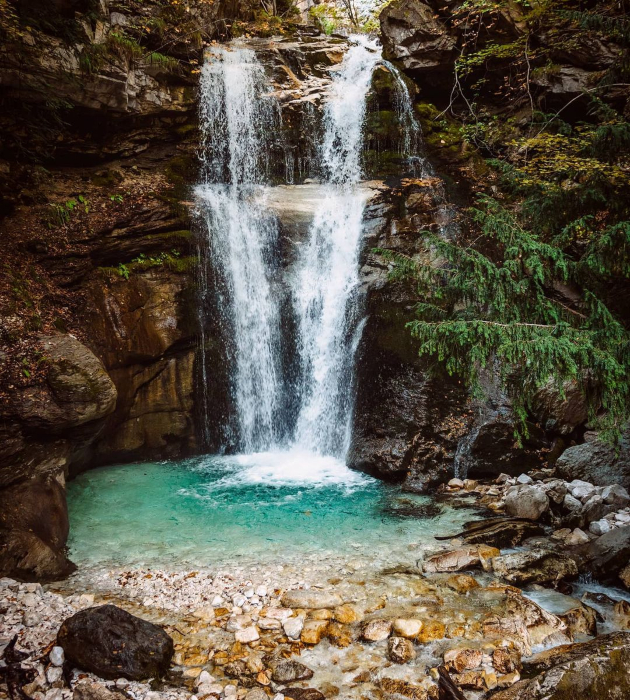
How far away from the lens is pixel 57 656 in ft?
12.1

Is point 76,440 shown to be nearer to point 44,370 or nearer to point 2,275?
point 44,370

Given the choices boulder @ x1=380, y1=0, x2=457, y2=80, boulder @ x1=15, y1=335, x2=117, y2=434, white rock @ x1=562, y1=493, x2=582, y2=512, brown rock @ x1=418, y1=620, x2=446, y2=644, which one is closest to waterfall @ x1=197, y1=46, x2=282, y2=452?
boulder @ x1=15, y1=335, x2=117, y2=434

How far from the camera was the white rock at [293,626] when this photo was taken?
166 inches

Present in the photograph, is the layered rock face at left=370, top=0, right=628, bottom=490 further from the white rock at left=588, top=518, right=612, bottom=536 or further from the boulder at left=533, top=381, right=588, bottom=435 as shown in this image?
the white rock at left=588, top=518, right=612, bottom=536

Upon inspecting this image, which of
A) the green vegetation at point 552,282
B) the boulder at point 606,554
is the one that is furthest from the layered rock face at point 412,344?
the boulder at point 606,554

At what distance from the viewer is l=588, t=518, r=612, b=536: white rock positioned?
589 centimetres

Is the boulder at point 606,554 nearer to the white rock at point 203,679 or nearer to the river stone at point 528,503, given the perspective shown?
the river stone at point 528,503

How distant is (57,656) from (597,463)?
7603 mm

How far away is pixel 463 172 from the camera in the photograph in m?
11.9

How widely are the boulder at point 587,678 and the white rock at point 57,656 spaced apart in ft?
11.2

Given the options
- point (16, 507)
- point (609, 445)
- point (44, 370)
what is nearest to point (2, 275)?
point (44, 370)

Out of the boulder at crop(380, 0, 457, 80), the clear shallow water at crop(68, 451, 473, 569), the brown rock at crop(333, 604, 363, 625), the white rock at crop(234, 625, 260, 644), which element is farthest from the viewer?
the boulder at crop(380, 0, 457, 80)

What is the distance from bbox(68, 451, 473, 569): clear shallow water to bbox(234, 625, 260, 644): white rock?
143 cm

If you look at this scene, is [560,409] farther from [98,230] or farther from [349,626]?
[98,230]
